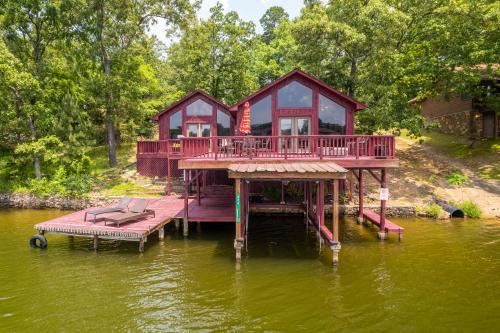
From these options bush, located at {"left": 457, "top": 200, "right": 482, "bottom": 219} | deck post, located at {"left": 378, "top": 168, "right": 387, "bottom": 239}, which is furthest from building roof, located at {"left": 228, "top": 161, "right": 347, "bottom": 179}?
bush, located at {"left": 457, "top": 200, "right": 482, "bottom": 219}

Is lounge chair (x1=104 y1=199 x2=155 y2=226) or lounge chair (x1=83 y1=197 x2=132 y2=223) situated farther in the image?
lounge chair (x1=83 y1=197 x2=132 y2=223)

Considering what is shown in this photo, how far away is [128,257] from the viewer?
39.8 feet

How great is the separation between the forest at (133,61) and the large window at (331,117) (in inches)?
243

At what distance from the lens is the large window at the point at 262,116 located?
57.7 ft

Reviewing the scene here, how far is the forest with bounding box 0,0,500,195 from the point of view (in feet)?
72.6

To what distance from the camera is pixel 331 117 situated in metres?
17.4

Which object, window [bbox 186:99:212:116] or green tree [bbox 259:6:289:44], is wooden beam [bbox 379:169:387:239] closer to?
window [bbox 186:99:212:116]

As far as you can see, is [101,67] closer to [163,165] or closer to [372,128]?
[163,165]

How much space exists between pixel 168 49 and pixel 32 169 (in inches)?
1524

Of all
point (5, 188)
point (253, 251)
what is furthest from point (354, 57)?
point (5, 188)

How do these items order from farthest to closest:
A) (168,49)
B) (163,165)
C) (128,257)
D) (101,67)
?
1. (168,49)
2. (101,67)
3. (163,165)
4. (128,257)

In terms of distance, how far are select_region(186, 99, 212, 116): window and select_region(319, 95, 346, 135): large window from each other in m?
9.40

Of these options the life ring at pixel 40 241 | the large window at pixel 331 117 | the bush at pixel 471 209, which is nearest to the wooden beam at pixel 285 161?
the large window at pixel 331 117

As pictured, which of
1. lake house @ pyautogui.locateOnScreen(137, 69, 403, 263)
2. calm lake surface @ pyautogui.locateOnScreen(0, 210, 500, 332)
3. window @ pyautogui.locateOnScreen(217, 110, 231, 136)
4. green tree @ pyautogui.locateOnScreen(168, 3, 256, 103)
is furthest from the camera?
green tree @ pyautogui.locateOnScreen(168, 3, 256, 103)
